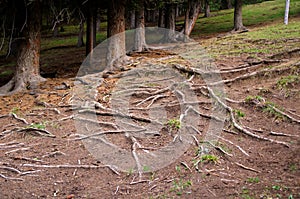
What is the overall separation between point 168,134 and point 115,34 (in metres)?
6.50

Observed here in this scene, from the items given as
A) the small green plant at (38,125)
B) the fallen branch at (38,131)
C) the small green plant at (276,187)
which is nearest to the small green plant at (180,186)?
the small green plant at (276,187)

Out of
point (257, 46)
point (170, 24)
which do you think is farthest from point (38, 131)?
point (170, 24)

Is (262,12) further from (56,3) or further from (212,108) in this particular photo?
(212,108)

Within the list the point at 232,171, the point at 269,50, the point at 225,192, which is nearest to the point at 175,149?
the point at 232,171

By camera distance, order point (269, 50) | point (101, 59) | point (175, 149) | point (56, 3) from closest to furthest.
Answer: point (175, 149) < point (269, 50) < point (56, 3) < point (101, 59)

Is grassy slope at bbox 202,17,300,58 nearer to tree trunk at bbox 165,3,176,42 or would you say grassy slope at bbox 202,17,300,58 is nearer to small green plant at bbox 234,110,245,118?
small green plant at bbox 234,110,245,118

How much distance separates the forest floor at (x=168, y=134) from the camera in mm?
5227

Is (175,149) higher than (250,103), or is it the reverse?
(250,103)

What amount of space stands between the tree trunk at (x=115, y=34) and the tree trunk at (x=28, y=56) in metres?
2.43

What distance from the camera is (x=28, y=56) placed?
11336mm

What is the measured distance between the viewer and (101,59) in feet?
56.0

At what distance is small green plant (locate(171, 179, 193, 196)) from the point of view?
4.93 meters

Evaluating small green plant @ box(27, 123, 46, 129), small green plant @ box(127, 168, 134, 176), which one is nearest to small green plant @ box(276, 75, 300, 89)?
small green plant @ box(127, 168, 134, 176)

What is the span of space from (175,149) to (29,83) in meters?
6.67
